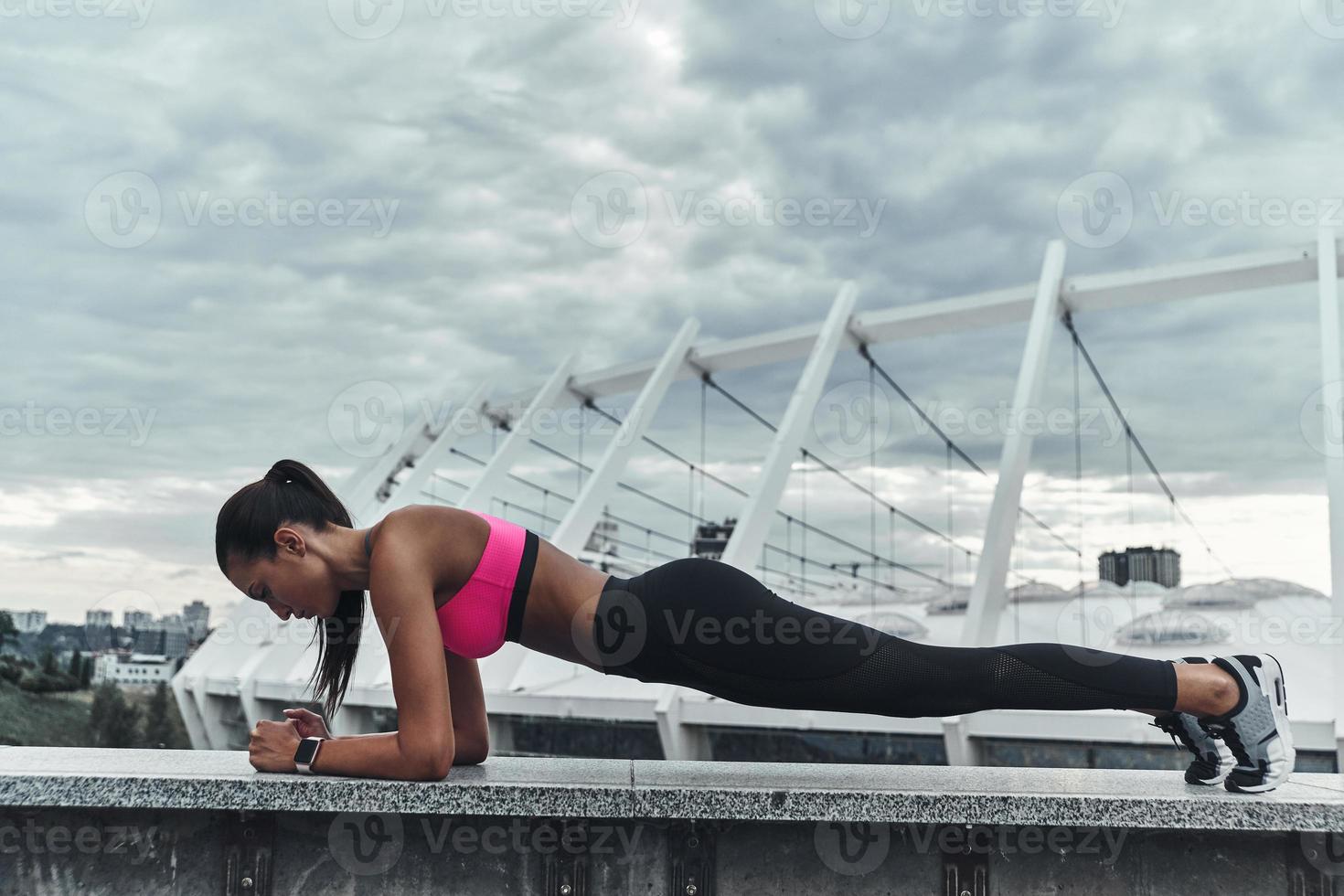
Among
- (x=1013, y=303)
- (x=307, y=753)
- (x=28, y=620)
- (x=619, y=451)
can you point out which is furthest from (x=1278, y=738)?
→ (x=619, y=451)

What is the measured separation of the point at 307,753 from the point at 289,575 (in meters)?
0.40

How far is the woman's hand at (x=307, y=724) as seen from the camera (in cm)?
253

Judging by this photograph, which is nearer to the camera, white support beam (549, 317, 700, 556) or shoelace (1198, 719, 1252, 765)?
shoelace (1198, 719, 1252, 765)

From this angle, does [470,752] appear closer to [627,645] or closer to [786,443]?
[627,645]

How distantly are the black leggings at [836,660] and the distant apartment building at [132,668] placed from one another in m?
9.19

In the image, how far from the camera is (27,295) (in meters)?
8.18

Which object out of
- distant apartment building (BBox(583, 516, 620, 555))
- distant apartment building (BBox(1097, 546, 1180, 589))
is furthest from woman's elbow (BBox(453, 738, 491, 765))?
distant apartment building (BBox(583, 516, 620, 555))

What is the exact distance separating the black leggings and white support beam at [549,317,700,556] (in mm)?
8096

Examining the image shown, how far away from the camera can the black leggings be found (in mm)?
2379

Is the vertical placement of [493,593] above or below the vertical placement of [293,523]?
below

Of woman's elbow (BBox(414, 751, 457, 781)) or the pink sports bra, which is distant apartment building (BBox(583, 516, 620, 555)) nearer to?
the pink sports bra

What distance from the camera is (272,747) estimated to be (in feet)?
7.95

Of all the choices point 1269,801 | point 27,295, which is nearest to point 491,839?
point 1269,801

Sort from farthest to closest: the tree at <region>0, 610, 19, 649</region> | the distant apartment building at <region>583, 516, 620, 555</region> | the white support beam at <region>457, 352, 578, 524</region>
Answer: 1. the distant apartment building at <region>583, 516, 620, 555</region>
2. the white support beam at <region>457, 352, 578, 524</region>
3. the tree at <region>0, 610, 19, 649</region>
